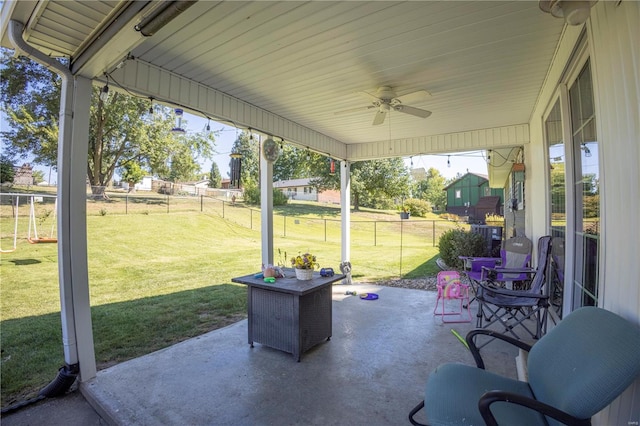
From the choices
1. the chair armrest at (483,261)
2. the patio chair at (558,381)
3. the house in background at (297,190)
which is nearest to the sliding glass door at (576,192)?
the patio chair at (558,381)

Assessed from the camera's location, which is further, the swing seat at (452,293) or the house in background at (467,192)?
the house in background at (467,192)

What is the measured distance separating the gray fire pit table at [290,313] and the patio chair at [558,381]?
143 centimetres

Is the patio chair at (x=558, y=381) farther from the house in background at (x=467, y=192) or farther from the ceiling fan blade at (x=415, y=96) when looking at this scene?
the house in background at (x=467, y=192)

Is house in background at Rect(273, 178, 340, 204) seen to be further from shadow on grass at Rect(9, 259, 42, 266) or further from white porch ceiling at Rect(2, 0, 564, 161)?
white porch ceiling at Rect(2, 0, 564, 161)

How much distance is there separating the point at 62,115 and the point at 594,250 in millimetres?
3801

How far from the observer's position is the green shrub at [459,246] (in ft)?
21.5

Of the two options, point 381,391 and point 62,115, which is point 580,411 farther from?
point 62,115

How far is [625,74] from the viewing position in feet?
4.18

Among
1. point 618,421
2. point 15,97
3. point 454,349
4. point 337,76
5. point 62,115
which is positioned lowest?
point 454,349

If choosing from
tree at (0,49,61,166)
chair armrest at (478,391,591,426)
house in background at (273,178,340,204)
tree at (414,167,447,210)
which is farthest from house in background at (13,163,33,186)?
tree at (414,167,447,210)

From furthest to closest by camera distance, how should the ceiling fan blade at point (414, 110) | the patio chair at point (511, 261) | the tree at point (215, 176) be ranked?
the tree at point (215, 176) < the patio chair at point (511, 261) < the ceiling fan blade at point (414, 110)

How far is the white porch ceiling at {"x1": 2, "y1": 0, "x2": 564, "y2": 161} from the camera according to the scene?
2.00 m

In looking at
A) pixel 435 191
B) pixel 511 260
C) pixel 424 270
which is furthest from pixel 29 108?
pixel 435 191

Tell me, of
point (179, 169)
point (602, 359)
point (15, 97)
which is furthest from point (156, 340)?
point (179, 169)
